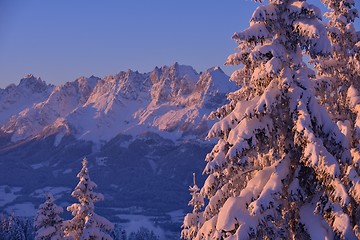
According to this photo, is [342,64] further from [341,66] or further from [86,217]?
[86,217]

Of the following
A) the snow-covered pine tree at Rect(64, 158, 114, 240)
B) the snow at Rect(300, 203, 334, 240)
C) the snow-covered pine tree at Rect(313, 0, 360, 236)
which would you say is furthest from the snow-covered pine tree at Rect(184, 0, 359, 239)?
the snow-covered pine tree at Rect(64, 158, 114, 240)

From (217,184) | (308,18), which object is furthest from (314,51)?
(217,184)

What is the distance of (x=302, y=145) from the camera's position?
38.9 feet

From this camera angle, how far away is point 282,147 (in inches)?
490

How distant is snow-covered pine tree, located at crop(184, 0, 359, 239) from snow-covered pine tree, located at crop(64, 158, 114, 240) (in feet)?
48.2

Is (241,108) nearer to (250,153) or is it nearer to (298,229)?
(250,153)

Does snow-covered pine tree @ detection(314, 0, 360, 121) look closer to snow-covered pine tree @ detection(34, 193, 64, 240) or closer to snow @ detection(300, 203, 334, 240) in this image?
snow @ detection(300, 203, 334, 240)

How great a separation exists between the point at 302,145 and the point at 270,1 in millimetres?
3402

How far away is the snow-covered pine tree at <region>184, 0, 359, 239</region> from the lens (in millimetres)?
11531

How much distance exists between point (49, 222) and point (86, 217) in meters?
4.18

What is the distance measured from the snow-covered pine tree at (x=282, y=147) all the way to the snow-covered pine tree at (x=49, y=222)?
1849 cm

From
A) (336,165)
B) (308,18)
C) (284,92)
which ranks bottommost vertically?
(336,165)

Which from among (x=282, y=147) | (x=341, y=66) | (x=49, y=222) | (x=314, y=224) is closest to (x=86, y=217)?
(x=49, y=222)

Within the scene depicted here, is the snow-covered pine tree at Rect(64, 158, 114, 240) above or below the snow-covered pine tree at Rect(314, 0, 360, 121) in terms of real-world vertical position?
above
